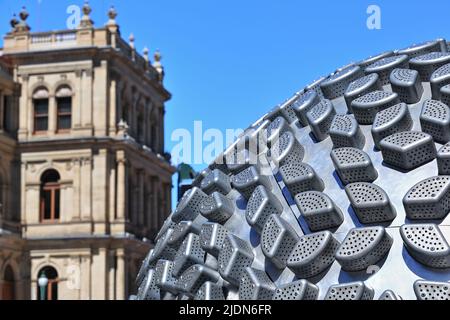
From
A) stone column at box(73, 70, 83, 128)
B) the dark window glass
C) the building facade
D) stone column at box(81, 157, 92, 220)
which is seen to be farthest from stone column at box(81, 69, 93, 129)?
the dark window glass

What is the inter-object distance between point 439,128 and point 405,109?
0.64 ft

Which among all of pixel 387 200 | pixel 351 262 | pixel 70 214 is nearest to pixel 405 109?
pixel 387 200

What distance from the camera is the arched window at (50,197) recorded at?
38.9 metres

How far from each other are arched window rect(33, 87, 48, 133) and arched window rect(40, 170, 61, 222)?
83.1 inches

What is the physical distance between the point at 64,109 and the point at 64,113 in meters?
0.19

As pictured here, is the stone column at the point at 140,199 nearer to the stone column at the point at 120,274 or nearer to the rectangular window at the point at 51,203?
the stone column at the point at 120,274

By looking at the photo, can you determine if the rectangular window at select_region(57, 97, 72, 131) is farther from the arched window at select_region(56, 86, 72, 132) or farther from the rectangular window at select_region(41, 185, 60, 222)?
the rectangular window at select_region(41, 185, 60, 222)

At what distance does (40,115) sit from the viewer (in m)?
39.8

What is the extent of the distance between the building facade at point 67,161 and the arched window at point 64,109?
0.04 m

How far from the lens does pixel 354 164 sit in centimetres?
309

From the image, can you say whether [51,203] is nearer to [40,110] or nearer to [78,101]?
[40,110]
